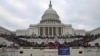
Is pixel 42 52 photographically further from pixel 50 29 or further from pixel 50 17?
pixel 50 17

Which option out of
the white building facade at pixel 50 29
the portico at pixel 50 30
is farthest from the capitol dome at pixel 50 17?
the portico at pixel 50 30

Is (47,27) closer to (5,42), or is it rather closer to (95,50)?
(5,42)

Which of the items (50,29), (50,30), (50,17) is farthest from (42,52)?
(50,17)

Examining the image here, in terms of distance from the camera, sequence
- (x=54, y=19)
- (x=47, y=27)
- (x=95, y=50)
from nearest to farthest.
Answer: (x=95, y=50)
(x=47, y=27)
(x=54, y=19)

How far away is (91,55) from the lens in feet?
242

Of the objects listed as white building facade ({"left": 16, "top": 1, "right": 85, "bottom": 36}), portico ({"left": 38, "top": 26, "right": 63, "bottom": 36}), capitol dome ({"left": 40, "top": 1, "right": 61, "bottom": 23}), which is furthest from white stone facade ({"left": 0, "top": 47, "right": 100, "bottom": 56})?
capitol dome ({"left": 40, "top": 1, "right": 61, "bottom": 23})

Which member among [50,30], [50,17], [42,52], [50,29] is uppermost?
[50,17]

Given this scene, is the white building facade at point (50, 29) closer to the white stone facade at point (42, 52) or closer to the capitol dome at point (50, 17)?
the capitol dome at point (50, 17)

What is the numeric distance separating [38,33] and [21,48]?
251 ft

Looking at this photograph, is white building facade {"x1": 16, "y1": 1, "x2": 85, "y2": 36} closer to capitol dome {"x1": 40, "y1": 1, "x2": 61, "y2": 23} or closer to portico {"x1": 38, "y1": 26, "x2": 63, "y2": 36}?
portico {"x1": 38, "y1": 26, "x2": 63, "y2": 36}

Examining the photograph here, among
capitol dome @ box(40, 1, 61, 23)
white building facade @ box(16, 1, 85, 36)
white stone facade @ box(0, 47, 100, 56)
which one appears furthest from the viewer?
capitol dome @ box(40, 1, 61, 23)

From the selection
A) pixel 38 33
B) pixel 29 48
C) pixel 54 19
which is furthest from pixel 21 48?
pixel 54 19

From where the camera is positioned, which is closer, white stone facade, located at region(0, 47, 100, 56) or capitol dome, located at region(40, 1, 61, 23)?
white stone facade, located at region(0, 47, 100, 56)

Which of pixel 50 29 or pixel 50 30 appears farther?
pixel 50 29
